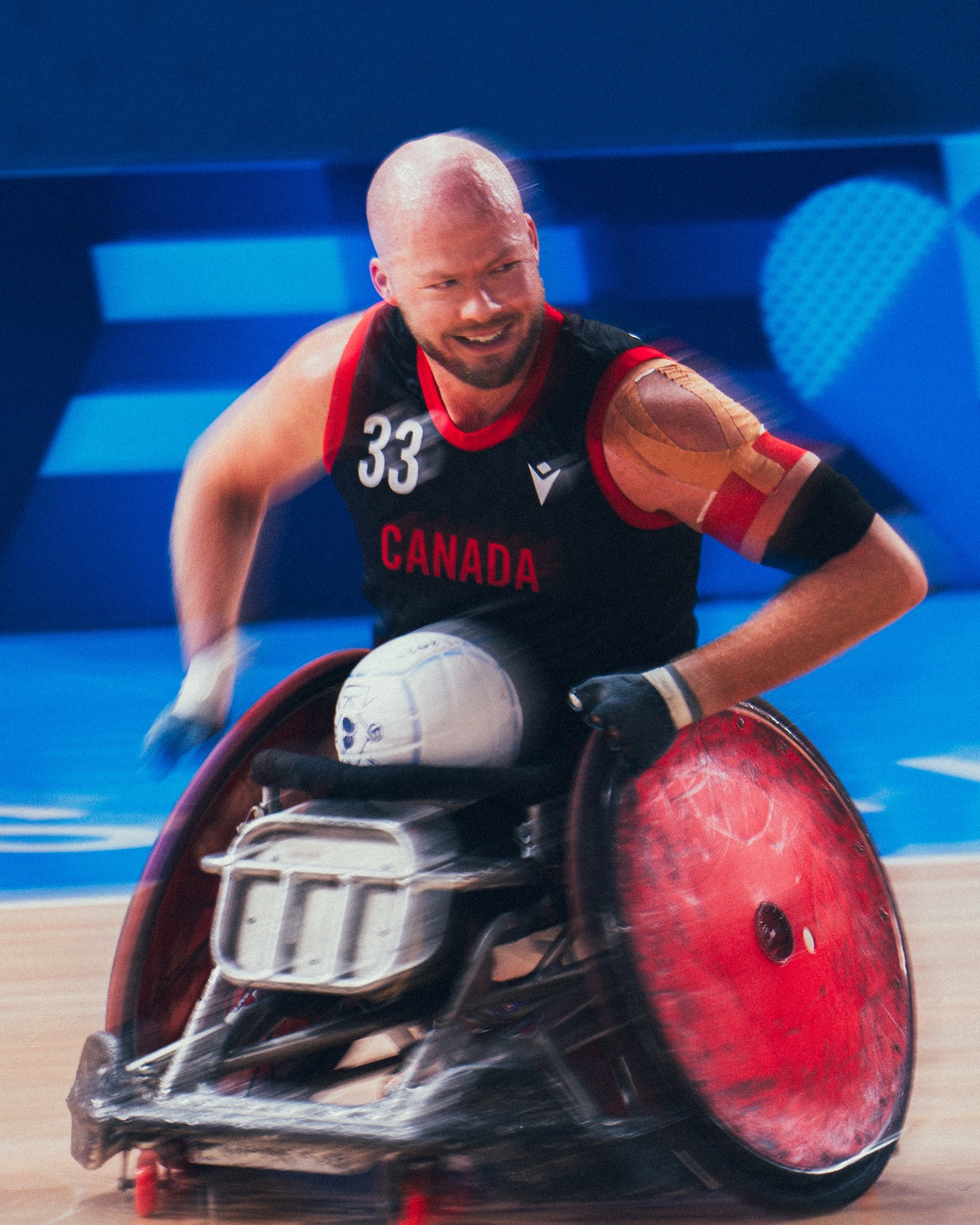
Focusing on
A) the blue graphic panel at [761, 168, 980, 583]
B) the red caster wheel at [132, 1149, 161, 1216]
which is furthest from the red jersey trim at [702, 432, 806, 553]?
the blue graphic panel at [761, 168, 980, 583]

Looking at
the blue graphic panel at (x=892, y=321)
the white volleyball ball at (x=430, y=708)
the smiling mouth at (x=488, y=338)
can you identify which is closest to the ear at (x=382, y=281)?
the smiling mouth at (x=488, y=338)

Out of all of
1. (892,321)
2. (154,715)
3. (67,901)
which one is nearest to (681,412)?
(67,901)

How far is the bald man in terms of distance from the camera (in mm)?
1771

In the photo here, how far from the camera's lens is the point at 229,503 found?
2123 millimetres

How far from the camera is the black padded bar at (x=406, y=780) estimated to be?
5.72ft

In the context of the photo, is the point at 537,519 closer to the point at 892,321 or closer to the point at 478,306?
the point at 478,306

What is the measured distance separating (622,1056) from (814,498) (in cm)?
62

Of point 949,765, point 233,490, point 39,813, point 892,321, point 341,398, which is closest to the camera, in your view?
point 341,398

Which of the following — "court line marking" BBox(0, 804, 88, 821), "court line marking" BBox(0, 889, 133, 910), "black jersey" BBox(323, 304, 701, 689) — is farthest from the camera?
"court line marking" BBox(0, 804, 88, 821)

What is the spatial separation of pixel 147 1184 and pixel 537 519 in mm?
861

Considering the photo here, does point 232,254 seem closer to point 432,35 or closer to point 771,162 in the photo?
point 432,35

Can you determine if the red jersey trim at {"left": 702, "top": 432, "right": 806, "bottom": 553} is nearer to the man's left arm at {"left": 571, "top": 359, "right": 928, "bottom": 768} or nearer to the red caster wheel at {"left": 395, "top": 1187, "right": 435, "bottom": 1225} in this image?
the man's left arm at {"left": 571, "top": 359, "right": 928, "bottom": 768}

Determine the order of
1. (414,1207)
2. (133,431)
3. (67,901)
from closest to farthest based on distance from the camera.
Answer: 1. (414,1207)
2. (67,901)
3. (133,431)

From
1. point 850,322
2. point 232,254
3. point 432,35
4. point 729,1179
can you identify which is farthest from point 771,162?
point 729,1179
